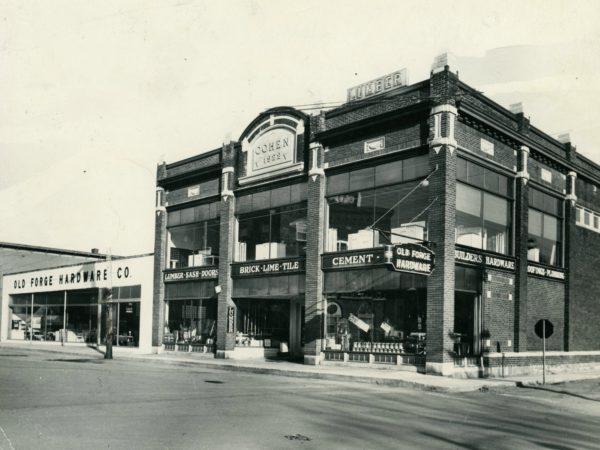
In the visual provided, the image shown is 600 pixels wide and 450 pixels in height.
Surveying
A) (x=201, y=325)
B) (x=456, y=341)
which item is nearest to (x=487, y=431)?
(x=456, y=341)

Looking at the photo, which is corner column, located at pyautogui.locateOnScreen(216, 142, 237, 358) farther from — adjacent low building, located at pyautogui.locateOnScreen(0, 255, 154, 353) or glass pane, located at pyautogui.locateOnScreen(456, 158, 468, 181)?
glass pane, located at pyautogui.locateOnScreen(456, 158, 468, 181)

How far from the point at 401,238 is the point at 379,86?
5970 mm

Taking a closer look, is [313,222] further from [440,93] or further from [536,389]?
[536,389]

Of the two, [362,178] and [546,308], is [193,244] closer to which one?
[362,178]

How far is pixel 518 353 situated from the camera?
24.0 meters

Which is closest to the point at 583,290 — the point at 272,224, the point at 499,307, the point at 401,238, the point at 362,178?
the point at 499,307

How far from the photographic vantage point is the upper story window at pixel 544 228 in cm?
2591

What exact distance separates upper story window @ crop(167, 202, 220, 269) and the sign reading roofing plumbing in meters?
9.79

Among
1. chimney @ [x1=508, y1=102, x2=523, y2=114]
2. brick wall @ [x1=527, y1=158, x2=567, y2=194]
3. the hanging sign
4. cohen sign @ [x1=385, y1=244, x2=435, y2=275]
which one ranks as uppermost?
chimney @ [x1=508, y1=102, x2=523, y2=114]

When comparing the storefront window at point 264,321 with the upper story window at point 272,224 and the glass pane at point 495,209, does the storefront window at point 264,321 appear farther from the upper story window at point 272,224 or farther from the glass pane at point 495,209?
the glass pane at point 495,209

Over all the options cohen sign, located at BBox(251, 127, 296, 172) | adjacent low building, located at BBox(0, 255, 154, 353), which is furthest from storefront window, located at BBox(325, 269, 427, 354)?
adjacent low building, located at BBox(0, 255, 154, 353)

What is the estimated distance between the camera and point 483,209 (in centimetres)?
2348

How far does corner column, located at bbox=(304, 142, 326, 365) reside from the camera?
2491cm

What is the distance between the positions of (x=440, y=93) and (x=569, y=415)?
38.4 ft
